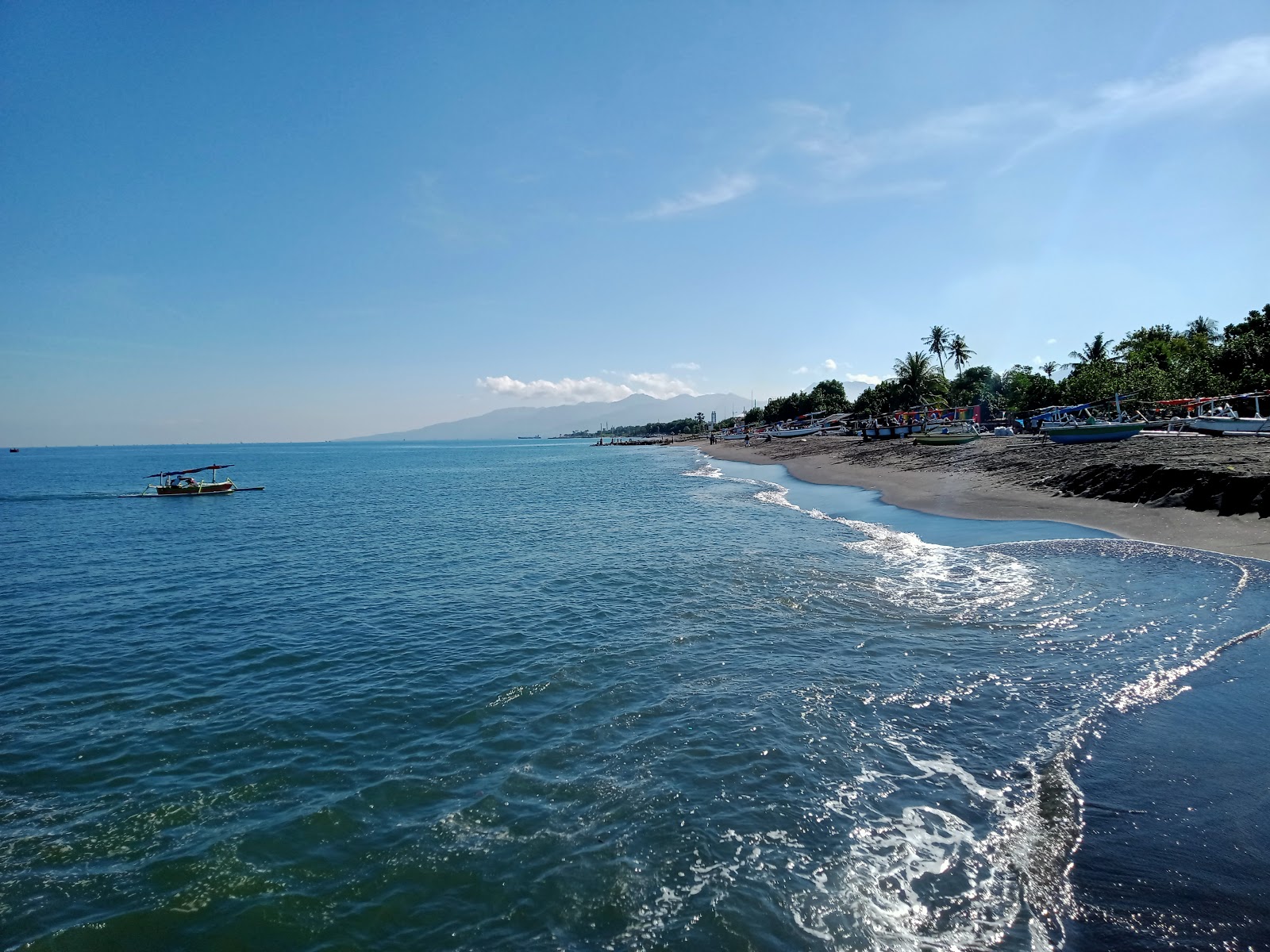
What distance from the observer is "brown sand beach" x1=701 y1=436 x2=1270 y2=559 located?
2177cm

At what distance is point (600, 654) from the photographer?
14.0 metres

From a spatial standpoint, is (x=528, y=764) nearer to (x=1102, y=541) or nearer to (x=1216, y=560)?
(x=1216, y=560)

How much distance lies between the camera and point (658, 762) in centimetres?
934

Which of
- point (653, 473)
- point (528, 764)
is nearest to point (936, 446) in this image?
point (653, 473)

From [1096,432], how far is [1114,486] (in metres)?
21.2

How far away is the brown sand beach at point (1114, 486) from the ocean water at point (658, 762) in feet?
11.0

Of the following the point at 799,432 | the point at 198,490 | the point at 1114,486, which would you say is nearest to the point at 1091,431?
the point at 1114,486

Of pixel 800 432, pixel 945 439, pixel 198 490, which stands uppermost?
pixel 800 432

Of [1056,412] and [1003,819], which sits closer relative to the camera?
[1003,819]

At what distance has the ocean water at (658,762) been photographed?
21.1 feet

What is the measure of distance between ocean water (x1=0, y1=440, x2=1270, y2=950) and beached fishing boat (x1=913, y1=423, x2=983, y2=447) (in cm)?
4685

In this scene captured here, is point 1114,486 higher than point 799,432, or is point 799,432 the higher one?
point 799,432

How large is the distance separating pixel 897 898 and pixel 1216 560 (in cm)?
1881

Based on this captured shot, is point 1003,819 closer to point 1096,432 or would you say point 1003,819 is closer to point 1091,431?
point 1096,432
